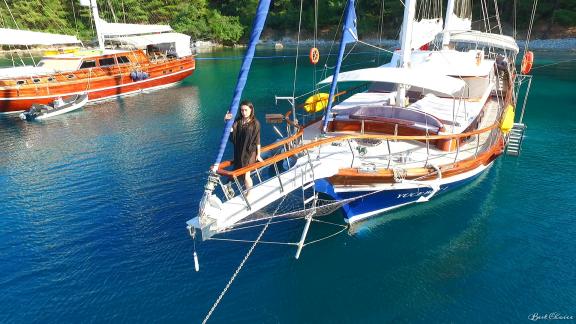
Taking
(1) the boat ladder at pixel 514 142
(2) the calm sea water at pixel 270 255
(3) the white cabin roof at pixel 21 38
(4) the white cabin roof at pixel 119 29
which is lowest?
(2) the calm sea water at pixel 270 255

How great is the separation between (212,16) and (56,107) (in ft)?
187

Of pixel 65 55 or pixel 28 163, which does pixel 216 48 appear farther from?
pixel 28 163

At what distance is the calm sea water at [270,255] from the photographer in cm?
905

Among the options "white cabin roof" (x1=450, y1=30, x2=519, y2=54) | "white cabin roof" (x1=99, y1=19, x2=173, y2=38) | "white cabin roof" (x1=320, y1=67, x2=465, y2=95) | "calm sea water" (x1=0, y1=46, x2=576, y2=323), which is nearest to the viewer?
"calm sea water" (x1=0, y1=46, x2=576, y2=323)

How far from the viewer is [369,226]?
11891mm

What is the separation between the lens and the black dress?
869 centimetres

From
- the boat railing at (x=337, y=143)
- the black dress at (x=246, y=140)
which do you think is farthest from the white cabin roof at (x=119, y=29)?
the black dress at (x=246, y=140)

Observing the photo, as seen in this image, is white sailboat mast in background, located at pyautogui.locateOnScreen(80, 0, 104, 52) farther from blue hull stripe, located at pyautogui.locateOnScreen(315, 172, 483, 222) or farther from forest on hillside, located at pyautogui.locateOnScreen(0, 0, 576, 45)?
forest on hillside, located at pyautogui.locateOnScreen(0, 0, 576, 45)

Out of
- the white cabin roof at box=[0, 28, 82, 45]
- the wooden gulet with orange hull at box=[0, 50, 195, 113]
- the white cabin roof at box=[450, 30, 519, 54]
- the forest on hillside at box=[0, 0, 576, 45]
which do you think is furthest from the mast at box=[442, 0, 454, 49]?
the forest on hillside at box=[0, 0, 576, 45]

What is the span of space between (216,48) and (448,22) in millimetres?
60078

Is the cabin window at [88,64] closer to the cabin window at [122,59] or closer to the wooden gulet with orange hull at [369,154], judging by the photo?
the cabin window at [122,59]

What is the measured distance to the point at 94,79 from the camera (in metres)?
30.3

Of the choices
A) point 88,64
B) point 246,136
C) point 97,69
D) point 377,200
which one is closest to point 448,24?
point 377,200

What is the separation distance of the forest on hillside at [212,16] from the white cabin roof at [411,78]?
55.8 m
